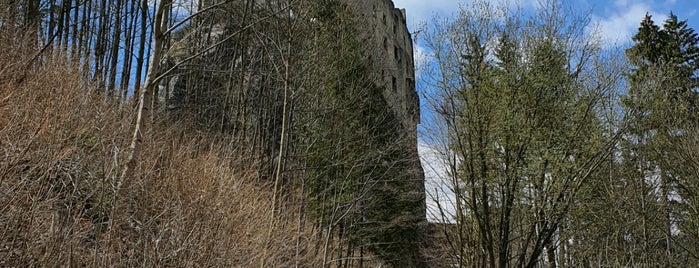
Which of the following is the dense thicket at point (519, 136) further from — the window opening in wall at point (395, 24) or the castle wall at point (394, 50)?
the window opening in wall at point (395, 24)

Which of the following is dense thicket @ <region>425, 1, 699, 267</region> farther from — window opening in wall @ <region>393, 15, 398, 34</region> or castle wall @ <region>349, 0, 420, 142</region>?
window opening in wall @ <region>393, 15, 398, 34</region>

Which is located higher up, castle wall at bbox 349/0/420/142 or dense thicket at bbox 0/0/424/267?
castle wall at bbox 349/0/420/142

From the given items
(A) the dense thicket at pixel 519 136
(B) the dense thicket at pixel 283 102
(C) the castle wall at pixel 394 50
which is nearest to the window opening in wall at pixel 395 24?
(C) the castle wall at pixel 394 50

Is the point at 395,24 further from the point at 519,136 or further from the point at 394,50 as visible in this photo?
the point at 519,136

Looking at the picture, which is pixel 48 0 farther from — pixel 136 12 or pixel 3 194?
pixel 3 194

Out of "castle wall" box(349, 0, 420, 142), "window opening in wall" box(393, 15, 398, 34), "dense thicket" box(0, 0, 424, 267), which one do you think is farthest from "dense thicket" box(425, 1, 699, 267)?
"window opening in wall" box(393, 15, 398, 34)

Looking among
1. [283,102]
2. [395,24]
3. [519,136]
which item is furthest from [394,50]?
[519,136]

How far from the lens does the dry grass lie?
3184 mm

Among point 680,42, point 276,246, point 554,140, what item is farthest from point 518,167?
point 680,42

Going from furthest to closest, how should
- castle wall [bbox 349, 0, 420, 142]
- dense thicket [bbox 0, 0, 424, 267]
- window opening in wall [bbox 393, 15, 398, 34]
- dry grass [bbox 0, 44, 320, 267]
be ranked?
window opening in wall [bbox 393, 15, 398, 34], castle wall [bbox 349, 0, 420, 142], dense thicket [bbox 0, 0, 424, 267], dry grass [bbox 0, 44, 320, 267]

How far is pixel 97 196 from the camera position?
16.0ft

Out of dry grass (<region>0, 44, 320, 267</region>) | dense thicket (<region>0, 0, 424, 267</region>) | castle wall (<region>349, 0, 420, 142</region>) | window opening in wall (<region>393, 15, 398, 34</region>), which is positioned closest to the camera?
dry grass (<region>0, 44, 320, 267</region>)

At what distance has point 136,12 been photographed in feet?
39.6

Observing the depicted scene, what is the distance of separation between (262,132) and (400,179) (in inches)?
147
